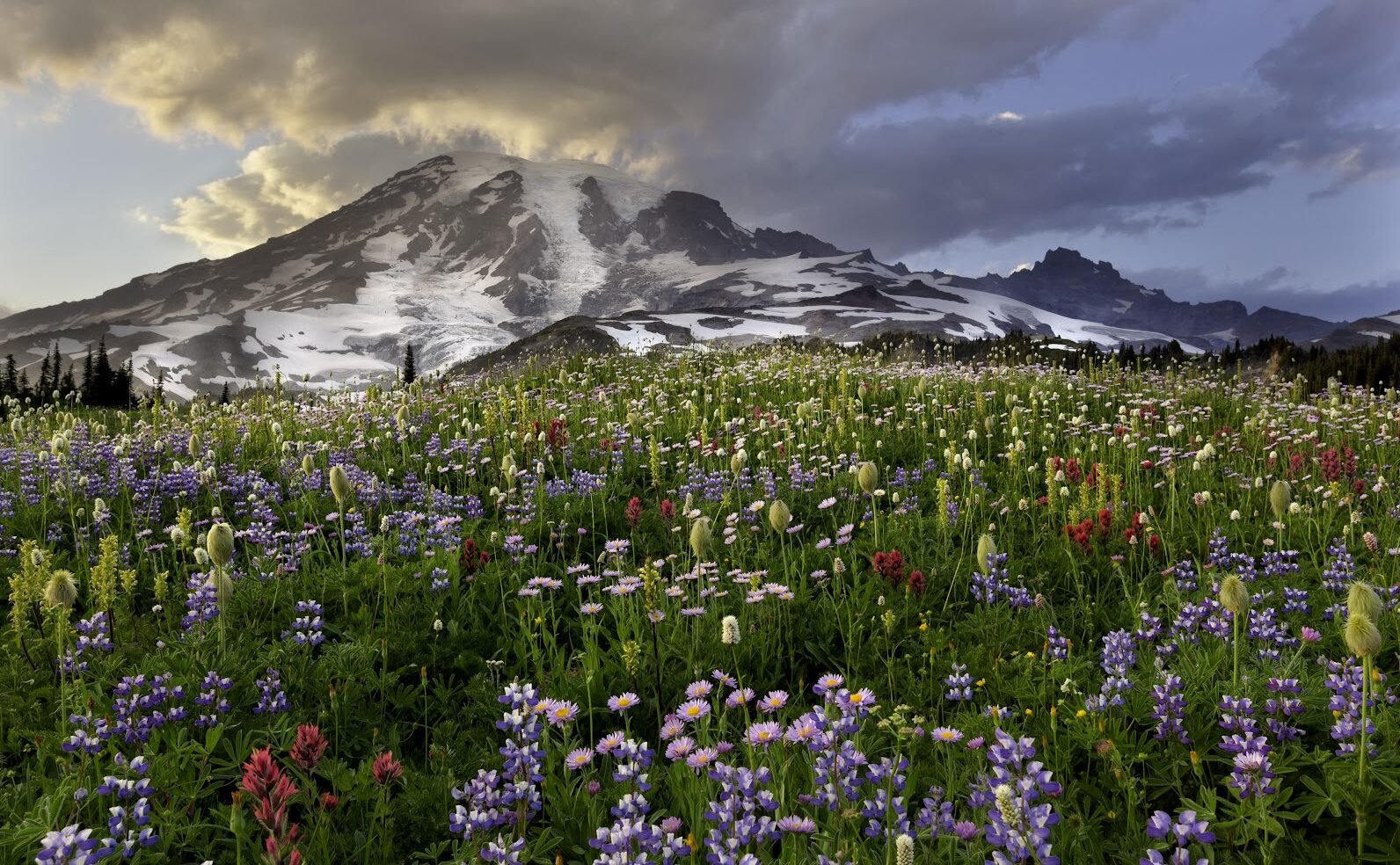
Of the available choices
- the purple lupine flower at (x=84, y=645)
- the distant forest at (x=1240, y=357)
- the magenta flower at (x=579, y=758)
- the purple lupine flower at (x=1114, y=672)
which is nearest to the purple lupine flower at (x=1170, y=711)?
the purple lupine flower at (x=1114, y=672)

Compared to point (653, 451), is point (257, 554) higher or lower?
lower

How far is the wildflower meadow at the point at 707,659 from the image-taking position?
7.91ft

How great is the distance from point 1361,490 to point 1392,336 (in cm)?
1408

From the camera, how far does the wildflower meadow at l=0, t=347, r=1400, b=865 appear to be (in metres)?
2.41

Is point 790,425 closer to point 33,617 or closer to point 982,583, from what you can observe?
point 982,583

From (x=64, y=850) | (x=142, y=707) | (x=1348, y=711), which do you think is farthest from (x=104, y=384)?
(x=1348, y=711)

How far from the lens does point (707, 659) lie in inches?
157

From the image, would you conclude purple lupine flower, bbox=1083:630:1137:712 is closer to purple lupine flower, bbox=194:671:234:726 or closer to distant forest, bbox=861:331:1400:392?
purple lupine flower, bbox=194:671:234:726

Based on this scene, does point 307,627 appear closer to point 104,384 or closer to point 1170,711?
point 1170,711

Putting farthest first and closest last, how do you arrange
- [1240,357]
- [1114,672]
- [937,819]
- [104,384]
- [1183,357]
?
[104,384] < [1240,357] < [1183,357] < [1114,672] < [937,819]

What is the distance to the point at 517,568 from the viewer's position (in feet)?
17.3

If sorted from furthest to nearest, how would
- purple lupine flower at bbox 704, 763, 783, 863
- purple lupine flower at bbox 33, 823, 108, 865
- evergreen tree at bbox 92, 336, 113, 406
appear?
evergreen tree at bbox 92, 336, 113, 406 → purple lupine flower at bbox 704, 763, 783, 863 → purple lupine flower at bbox 33, 823, 108, 865

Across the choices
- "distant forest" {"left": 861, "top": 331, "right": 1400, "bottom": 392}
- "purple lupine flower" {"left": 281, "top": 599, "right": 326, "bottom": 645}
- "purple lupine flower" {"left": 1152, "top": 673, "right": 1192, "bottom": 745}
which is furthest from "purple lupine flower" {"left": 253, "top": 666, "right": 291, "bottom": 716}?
"distant forest" {"left": 861, "top": 331, "right": 1400, "bottom": 392}

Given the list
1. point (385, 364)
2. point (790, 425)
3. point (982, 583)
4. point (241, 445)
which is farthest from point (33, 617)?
point (385, 364)
